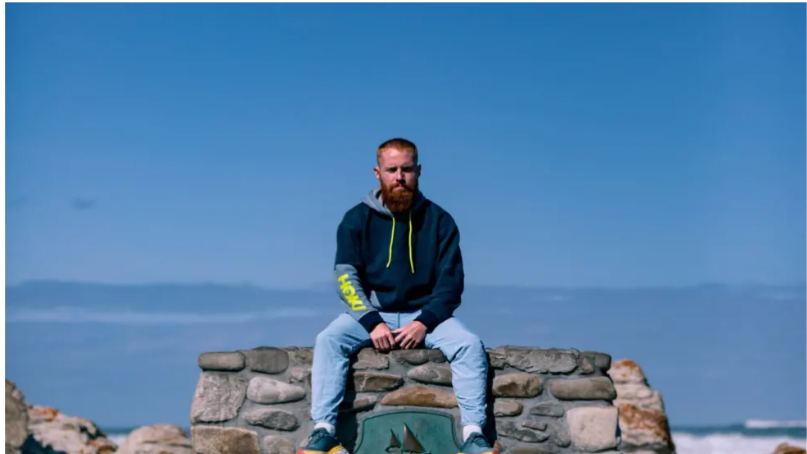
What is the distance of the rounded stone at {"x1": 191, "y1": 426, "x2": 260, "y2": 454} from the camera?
4.82 m

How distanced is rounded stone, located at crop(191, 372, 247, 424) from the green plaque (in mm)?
670

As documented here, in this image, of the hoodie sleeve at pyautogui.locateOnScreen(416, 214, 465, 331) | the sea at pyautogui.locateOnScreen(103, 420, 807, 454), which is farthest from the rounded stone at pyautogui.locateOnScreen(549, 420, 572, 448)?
the sea at pyautogui.locateOnScreen(103, 420, 807, 454)

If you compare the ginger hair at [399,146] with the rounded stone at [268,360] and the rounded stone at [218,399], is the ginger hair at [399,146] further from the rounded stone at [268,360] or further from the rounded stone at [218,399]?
the rounded stone at [218,399]

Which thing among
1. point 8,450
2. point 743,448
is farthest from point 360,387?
point 743,448

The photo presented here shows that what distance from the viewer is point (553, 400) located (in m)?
4.89

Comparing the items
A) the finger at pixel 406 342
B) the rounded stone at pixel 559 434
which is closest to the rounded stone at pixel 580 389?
the rounded stone at pixel 559 434

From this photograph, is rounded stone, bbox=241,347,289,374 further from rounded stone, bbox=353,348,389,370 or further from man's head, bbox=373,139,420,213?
man's head, bbox=373,139,420,213

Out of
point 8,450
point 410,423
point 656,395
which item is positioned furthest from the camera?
point 656,395

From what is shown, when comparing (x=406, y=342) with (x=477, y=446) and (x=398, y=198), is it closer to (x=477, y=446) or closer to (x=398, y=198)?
(x=477, y=446)

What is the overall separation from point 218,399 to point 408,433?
100cm

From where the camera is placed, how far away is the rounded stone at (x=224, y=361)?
4875 mm

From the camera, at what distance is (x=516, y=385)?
486 cm

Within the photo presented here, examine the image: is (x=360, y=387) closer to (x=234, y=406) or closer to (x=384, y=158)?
(x=234, y=406)

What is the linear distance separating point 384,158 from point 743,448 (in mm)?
18838
